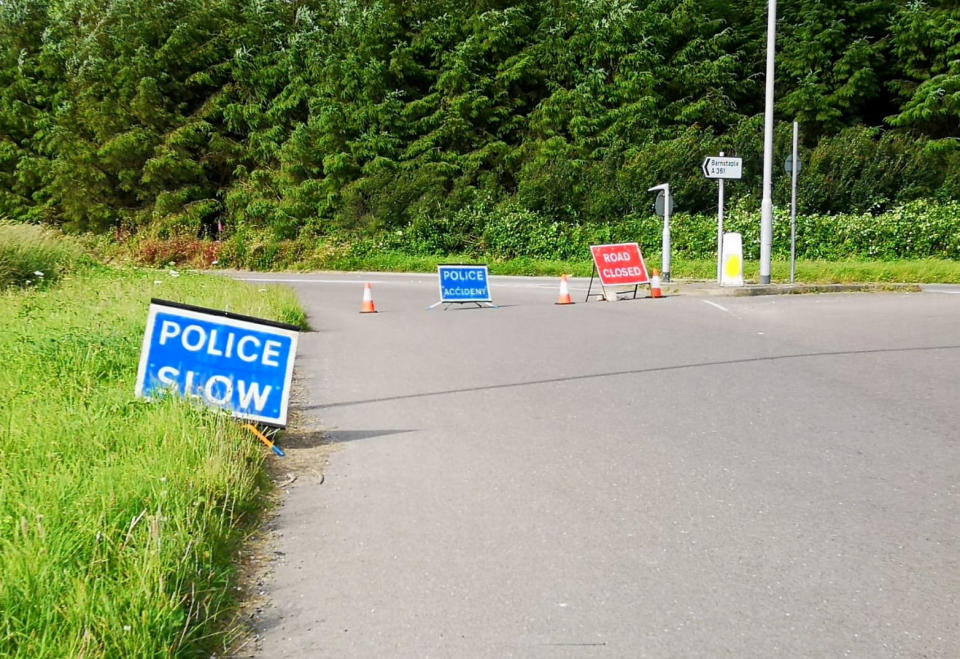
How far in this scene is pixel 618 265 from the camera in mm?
20000

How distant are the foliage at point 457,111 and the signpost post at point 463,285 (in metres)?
14.8

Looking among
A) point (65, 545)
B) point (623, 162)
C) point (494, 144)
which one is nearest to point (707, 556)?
point (65, 545)

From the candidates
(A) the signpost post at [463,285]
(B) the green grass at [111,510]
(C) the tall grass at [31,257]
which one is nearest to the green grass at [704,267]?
(A) the signpost post at [463,285]

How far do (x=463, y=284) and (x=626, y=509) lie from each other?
13.2 metres

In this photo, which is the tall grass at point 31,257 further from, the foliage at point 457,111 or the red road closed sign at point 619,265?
the foliage at point 457,111

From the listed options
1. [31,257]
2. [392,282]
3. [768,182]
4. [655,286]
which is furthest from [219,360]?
[392,282]

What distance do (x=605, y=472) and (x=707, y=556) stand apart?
159cm

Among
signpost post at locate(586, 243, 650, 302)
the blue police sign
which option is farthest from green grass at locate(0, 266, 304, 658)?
signpost post at locate(586, 243, 650, 302)

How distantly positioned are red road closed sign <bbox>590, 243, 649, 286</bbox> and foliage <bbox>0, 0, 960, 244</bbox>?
1294 cm

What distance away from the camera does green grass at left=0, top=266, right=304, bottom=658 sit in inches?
132

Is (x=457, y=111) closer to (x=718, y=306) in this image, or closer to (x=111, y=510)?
(x=718, y=306)

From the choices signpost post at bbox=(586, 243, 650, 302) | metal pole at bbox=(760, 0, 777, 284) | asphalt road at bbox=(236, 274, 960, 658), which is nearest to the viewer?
asphalt road at bbox=(236, 274, 960, 658)

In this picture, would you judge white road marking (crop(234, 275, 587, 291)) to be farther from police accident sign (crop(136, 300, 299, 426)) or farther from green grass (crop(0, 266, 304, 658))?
green grass (crop(0, 266, 304, 658))

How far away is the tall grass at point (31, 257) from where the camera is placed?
57.4 feet
